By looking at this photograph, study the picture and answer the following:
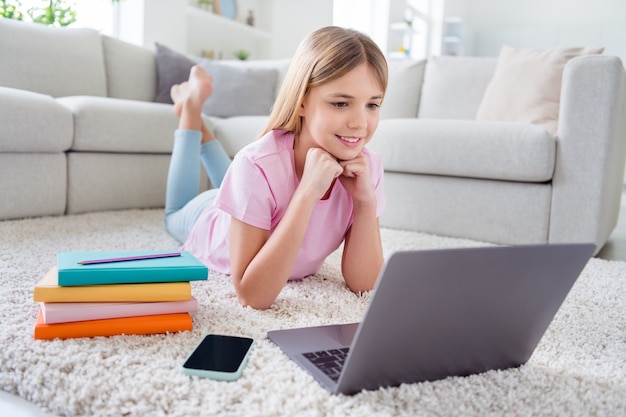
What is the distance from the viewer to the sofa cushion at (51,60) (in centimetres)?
247

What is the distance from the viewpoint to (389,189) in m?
2.37

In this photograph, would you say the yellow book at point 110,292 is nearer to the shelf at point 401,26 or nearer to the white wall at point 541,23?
the shelf at point 401,26

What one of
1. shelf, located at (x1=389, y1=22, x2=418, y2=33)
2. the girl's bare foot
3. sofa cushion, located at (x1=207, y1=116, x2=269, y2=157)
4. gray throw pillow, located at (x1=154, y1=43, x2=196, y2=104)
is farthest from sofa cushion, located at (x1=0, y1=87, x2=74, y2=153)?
shelf, located at (x1=389, y1=22, x2=418, y2=33)

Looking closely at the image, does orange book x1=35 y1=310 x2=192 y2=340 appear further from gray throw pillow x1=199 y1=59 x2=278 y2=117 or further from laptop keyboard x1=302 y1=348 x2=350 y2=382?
gray throw pillow x1=199 y1=59 x2=278 y2=117

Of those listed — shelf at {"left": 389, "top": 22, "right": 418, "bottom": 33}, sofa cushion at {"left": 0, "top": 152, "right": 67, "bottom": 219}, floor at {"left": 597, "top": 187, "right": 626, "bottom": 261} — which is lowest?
floor at {"left": 597, "top": 187, "right": 626, "bottom": 261}

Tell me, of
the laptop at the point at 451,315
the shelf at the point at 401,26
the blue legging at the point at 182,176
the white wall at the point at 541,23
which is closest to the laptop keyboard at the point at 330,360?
the laptop at the point at 451,315

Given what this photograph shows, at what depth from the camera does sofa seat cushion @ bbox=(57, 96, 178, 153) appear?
2.22 m

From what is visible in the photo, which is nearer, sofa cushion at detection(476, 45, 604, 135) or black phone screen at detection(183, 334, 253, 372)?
black phone screen at detection(183, 334, 253, 372)

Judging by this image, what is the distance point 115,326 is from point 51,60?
2.13m

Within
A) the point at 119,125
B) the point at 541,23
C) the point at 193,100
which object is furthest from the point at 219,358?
the point at 541,23

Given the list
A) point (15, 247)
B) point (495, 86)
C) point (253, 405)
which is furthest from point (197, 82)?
point (253, 405)

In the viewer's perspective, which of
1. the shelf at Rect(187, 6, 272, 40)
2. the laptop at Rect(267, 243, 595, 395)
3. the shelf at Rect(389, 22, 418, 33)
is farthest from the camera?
the shelf at Rect(389, 22, 418, 33)

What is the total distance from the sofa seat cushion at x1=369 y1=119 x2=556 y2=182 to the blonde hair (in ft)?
3.38

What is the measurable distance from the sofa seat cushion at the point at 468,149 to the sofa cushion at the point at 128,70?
1461mm
